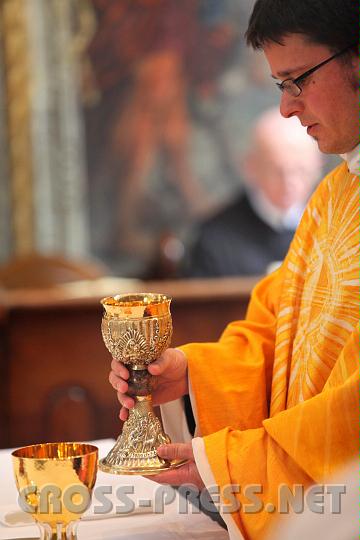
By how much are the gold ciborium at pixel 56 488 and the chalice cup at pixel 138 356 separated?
216 mm

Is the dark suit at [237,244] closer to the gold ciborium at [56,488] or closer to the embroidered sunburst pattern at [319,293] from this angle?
the embroidered sunburst pattern at [319,293]

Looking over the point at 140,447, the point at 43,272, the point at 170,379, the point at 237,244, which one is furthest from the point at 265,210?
the point at 140,447

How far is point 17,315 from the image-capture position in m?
4.96

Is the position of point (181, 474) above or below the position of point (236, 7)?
below

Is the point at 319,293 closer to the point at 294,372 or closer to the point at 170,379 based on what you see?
the point at 294,372

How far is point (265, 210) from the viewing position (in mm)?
7582

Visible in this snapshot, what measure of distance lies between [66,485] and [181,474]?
1.03 ft

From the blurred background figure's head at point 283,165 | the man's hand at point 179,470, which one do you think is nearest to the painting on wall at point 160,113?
the blurred background figure's head at point 283,165

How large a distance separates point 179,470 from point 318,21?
3.20ft

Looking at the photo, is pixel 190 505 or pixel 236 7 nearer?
pixel 190 505

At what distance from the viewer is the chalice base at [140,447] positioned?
204cm

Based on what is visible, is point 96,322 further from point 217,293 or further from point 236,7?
point 236,7

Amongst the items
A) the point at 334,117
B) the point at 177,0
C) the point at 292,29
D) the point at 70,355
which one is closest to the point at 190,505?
the point at 334,117

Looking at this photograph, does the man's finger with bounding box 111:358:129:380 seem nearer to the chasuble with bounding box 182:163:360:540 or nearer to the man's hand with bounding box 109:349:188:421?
the man's hand with bounding box 109:349:188:421
